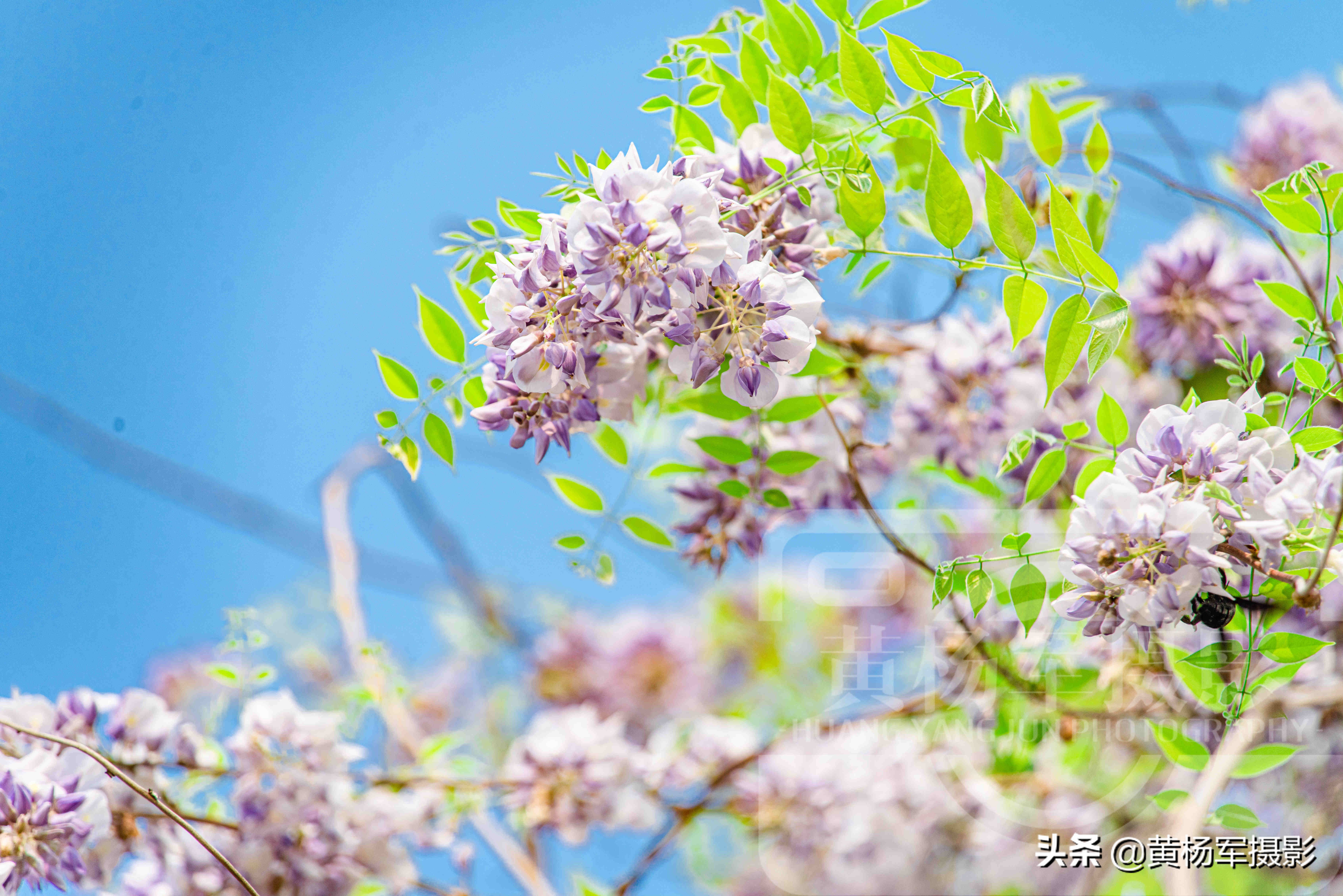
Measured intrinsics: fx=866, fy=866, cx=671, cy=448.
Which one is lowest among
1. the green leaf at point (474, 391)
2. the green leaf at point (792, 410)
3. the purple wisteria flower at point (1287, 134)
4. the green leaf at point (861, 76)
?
the green leaf at point (474, 391)

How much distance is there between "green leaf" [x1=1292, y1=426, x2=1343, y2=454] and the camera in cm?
36

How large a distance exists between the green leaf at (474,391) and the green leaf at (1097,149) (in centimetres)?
38

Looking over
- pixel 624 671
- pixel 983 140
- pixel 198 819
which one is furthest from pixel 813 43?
pixel 624 671

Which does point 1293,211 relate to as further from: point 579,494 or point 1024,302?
point 579,494

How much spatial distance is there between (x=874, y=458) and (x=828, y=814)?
1.57ft

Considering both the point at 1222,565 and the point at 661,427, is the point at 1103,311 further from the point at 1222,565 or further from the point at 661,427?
the point at 661,427

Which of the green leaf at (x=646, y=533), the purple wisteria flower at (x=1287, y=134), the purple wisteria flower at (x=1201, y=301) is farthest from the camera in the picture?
the purple wisteria flower at (x=1287, y=134)

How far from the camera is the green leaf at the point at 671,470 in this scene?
1.75 feet

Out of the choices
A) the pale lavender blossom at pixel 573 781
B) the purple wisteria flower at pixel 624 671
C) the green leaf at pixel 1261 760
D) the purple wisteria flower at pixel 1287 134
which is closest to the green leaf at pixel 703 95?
the green leaf at pixel 1261 760

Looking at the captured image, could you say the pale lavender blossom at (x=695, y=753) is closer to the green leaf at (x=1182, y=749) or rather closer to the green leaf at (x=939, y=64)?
the green leaf at (x=1182, y=749)

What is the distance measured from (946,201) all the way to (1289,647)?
0.25 meters

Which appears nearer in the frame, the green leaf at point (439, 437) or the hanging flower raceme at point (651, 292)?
the hanging flower raceme at point (651, 292)

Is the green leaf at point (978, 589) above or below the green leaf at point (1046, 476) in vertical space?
below

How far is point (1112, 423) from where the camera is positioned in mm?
420
